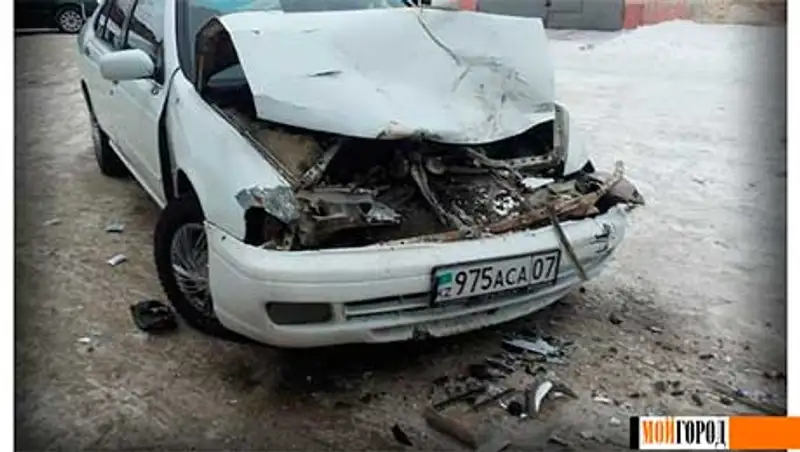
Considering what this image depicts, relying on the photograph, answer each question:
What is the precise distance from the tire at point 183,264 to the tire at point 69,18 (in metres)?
9.09

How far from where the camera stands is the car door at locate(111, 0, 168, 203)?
4.07 meters

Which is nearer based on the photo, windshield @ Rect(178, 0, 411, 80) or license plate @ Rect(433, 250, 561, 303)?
license plate @ Rect(433, 250, 561, 303)

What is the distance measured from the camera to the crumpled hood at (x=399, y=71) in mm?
3334

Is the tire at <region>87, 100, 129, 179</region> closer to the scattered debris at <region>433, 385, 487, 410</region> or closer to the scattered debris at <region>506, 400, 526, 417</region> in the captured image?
the scattered debris at <region>433, 385, 487, 410</region>

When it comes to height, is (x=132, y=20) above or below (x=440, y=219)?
above

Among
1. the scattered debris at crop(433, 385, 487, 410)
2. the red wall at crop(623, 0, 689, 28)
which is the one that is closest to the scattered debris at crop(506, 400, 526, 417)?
the scattered debris at crop(433, 385, 487, 410)

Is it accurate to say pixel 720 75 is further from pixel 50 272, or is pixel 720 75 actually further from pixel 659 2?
pixel 50 272

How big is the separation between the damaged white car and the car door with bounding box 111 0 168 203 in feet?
0.08

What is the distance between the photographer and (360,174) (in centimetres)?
343

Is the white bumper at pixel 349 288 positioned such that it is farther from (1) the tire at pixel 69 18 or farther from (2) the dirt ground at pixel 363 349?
(1) the tire at pixel 69 18

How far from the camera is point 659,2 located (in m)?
14.7

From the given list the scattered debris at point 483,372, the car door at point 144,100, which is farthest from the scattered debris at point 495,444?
the car door at point 144,100

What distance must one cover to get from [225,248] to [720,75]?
9.08 meters

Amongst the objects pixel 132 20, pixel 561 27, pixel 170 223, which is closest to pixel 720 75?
pixel 561 27
